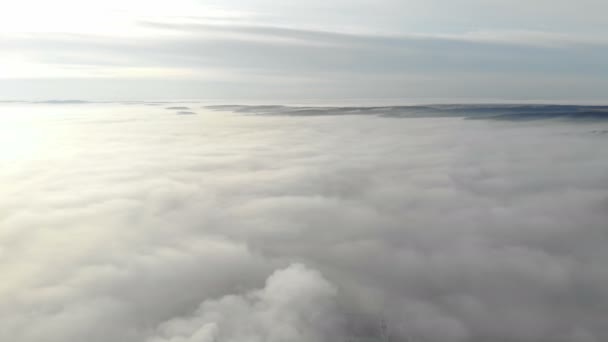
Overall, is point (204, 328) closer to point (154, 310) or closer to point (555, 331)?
point (154, 310)

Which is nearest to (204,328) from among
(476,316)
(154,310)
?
(154,310)

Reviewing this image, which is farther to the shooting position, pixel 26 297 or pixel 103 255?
pixel 103 255

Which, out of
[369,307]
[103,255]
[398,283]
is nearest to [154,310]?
[103,255]

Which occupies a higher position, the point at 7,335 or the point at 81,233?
the point at 81,233

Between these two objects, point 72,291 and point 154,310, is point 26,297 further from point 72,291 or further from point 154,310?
point 154,310

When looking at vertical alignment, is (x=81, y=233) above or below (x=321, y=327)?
above

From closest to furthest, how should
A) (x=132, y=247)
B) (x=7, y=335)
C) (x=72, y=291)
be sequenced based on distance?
(x=7, y=335), (x=72, y=291), (x=132, y=247)

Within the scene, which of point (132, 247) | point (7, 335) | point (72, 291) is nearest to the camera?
point (7, 335)

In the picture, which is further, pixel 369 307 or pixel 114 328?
pixel 369 307

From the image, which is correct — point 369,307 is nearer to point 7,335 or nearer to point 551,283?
point 551,283
